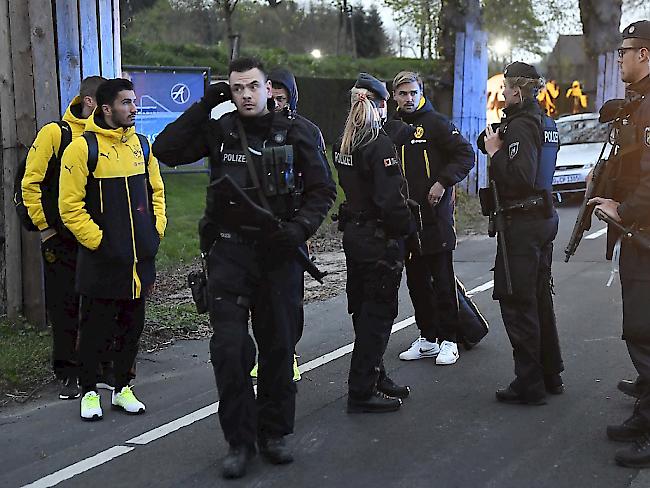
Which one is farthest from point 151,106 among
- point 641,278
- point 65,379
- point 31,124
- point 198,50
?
point 198,50

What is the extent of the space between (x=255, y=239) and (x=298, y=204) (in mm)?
325

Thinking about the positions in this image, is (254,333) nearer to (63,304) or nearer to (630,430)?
(63,304)

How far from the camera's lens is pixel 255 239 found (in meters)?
4.52

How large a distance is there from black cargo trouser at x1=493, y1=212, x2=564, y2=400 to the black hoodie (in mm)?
929

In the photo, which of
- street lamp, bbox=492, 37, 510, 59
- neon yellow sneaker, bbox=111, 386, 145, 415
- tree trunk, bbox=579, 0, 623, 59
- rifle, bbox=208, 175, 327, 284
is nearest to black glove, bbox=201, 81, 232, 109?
rifle, bbox=208, 175, 327, 284

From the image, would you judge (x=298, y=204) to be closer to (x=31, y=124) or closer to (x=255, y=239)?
(x=255, y=239)

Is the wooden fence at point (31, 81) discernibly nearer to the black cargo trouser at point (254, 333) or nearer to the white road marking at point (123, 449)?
the white road marking at point (123, 449)

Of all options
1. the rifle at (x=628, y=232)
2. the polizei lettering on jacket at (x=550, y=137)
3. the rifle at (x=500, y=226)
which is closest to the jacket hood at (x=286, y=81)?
the rifle at (x=500, y=226)

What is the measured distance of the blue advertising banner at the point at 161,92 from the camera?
1080 centimetres

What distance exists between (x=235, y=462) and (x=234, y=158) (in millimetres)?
1519

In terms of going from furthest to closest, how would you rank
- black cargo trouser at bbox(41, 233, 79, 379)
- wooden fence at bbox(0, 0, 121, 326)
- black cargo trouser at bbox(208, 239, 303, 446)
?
wooden fence at bbox(0, 0, 121, 326) → black cargo trouser at bbox(41, 233, 79, 379) → black cargo trouser at bbox(208, 239, 303, 446)

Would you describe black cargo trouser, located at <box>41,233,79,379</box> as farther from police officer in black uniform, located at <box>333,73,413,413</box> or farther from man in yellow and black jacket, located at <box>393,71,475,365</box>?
man in yellow and black jacket, located at <box>393,71,475,365</box>

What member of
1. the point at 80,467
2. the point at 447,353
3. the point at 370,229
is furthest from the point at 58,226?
the point at 447,353

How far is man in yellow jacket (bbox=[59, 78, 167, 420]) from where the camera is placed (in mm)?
5371
